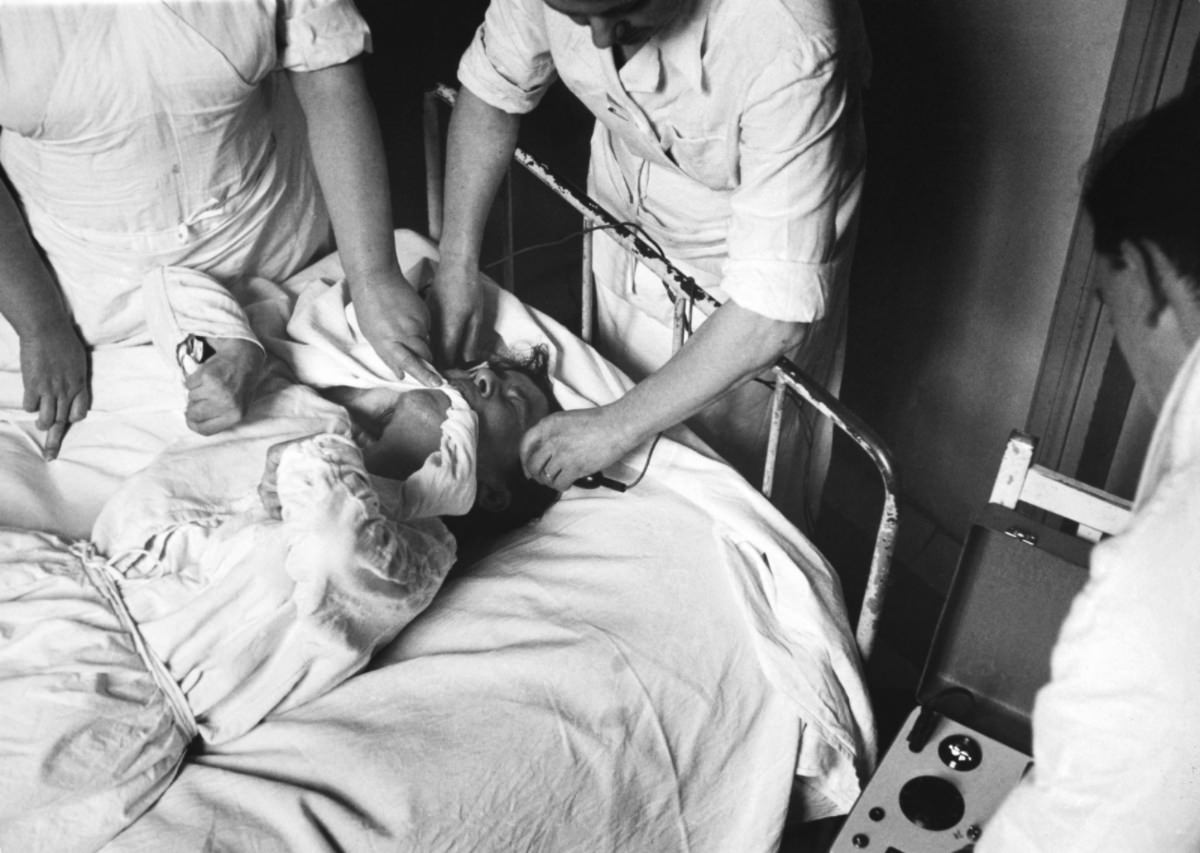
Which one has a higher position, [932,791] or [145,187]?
[145,187]

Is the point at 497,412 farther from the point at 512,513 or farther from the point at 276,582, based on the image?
the point at 276,582

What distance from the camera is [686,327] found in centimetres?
172

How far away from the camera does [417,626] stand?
143 centimetres

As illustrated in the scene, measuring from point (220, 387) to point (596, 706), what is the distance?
2.48 feet

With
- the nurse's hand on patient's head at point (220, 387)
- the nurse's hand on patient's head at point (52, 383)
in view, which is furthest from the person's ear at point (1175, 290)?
the nurse's hand on patient's head at point (52, 383)

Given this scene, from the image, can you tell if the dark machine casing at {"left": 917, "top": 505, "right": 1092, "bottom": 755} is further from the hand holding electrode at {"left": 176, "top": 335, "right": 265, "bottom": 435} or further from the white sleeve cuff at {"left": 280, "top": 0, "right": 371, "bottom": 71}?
the white sleeve cuff at {"left": 280, "top": 0, "right": 371, "bottom": 71}

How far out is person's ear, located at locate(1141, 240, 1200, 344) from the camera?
0.70m

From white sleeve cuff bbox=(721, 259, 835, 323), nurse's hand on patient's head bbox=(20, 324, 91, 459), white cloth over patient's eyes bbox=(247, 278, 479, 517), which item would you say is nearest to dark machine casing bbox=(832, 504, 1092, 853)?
white sleeve cuff bbox=(721, 259, 835, 323)

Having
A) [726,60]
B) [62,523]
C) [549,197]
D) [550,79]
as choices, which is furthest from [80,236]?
[549,197]

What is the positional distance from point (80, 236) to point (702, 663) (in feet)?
4.00

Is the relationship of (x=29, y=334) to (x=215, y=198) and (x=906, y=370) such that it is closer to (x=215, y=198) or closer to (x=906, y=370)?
(x=215, y=198)

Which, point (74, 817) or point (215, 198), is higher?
point (215, 198)

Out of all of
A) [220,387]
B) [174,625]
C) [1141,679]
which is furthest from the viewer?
[220,387]

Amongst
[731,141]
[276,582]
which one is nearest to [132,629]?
[276,582]
